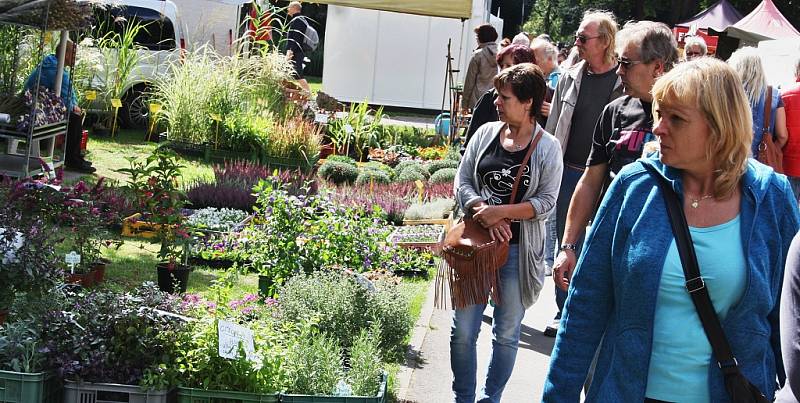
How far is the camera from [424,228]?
32.3ft

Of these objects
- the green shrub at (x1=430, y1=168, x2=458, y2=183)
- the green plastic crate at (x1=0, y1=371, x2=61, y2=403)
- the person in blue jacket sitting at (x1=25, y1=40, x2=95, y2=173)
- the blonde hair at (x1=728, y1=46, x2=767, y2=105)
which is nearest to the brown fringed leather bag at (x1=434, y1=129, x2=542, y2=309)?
the green plastic crate at (x1=0, y1=371, x2=61, y2=403)

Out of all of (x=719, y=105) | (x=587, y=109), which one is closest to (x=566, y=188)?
(x=587, y=109)

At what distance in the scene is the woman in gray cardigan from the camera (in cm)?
500

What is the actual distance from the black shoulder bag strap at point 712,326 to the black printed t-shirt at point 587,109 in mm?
3775

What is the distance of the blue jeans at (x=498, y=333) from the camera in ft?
16.4

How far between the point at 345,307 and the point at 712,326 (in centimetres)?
329

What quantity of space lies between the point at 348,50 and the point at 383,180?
1524 cm

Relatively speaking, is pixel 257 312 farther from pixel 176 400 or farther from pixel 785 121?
pixel 785 121

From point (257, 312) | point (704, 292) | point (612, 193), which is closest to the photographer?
point (704, 292)

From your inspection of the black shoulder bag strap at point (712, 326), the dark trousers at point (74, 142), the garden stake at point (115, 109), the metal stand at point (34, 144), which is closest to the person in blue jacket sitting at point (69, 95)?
the dark trousers at point (74, 142)

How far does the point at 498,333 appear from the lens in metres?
5.04

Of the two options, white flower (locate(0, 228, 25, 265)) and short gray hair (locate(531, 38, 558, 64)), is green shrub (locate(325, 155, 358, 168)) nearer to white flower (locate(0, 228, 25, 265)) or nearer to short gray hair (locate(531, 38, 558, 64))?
short gray hair (locate(531, 38, 558, 64))

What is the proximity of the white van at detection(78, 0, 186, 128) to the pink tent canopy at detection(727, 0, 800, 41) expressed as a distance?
16.7 m

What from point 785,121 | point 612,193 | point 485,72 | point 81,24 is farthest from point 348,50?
point 612,193
